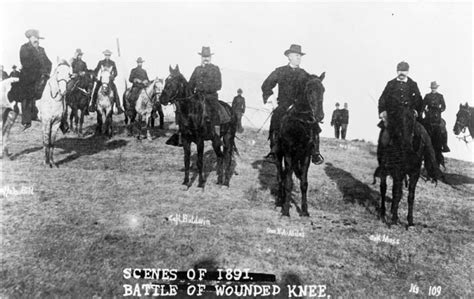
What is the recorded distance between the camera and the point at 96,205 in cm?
809

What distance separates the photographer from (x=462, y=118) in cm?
1592

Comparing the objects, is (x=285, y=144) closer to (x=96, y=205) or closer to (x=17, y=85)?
(x=96, y=205)

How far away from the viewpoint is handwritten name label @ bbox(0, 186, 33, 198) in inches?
313

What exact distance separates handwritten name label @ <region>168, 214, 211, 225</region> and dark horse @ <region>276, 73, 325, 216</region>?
1707 millimetres

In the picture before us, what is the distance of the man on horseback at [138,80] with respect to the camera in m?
16.1

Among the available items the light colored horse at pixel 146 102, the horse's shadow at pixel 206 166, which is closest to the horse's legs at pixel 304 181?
the horse's shadow at pixel 206 166

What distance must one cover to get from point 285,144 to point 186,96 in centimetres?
269

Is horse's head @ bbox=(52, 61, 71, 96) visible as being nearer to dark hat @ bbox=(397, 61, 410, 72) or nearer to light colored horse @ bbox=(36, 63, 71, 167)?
light colored horse @ bbox=(36, 63, 71, 167)

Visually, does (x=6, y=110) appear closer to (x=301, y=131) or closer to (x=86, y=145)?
(x=86, y=145)

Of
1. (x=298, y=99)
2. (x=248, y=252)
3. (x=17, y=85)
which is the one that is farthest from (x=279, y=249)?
(x=17, y=85)

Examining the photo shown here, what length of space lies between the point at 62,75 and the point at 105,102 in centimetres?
485

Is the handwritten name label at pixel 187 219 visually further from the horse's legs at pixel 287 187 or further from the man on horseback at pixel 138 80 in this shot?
the man on horseback at pixel 138 80

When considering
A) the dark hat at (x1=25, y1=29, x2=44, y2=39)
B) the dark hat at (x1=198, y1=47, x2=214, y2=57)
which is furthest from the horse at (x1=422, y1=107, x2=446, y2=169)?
the dark hat at (x1=25, y1=29, x2=44, y2=39)
